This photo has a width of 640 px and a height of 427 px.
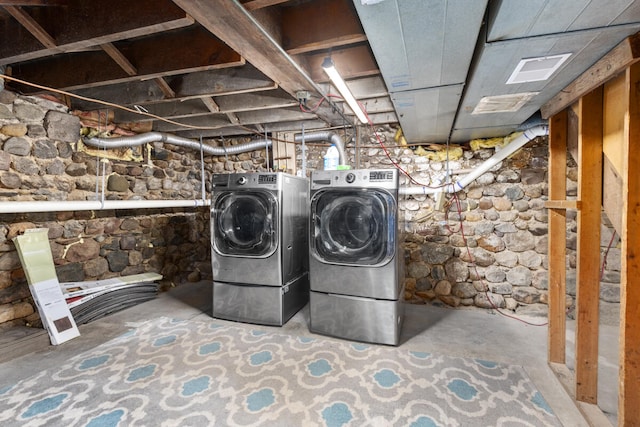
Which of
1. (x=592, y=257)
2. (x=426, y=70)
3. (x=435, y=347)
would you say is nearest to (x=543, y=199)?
(x=592, y=257)

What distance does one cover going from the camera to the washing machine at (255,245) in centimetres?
275

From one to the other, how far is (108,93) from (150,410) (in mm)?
2564

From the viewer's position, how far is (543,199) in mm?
3027

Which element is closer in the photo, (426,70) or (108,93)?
(426,70)

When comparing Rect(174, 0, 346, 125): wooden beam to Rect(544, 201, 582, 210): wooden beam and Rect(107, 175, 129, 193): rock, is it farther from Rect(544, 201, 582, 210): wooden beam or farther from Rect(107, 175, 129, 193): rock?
Rect(107, 175, 129, 193): rock

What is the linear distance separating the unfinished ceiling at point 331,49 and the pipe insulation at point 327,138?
2.06 ft

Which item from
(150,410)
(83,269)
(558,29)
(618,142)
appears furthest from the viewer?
(83,269)

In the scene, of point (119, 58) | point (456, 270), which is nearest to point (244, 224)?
point (119, 58)

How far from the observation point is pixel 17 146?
2.54 m

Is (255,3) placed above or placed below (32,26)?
below

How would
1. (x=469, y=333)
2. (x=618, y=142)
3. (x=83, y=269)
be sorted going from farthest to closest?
1. (x=83, y=269)
2. (x=469, y=333)
3. (x=618, y=142)

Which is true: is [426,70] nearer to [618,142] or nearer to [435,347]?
[618,142]

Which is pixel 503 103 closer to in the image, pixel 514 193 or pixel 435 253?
pixel 514 193

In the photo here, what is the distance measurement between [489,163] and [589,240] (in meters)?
1.43
